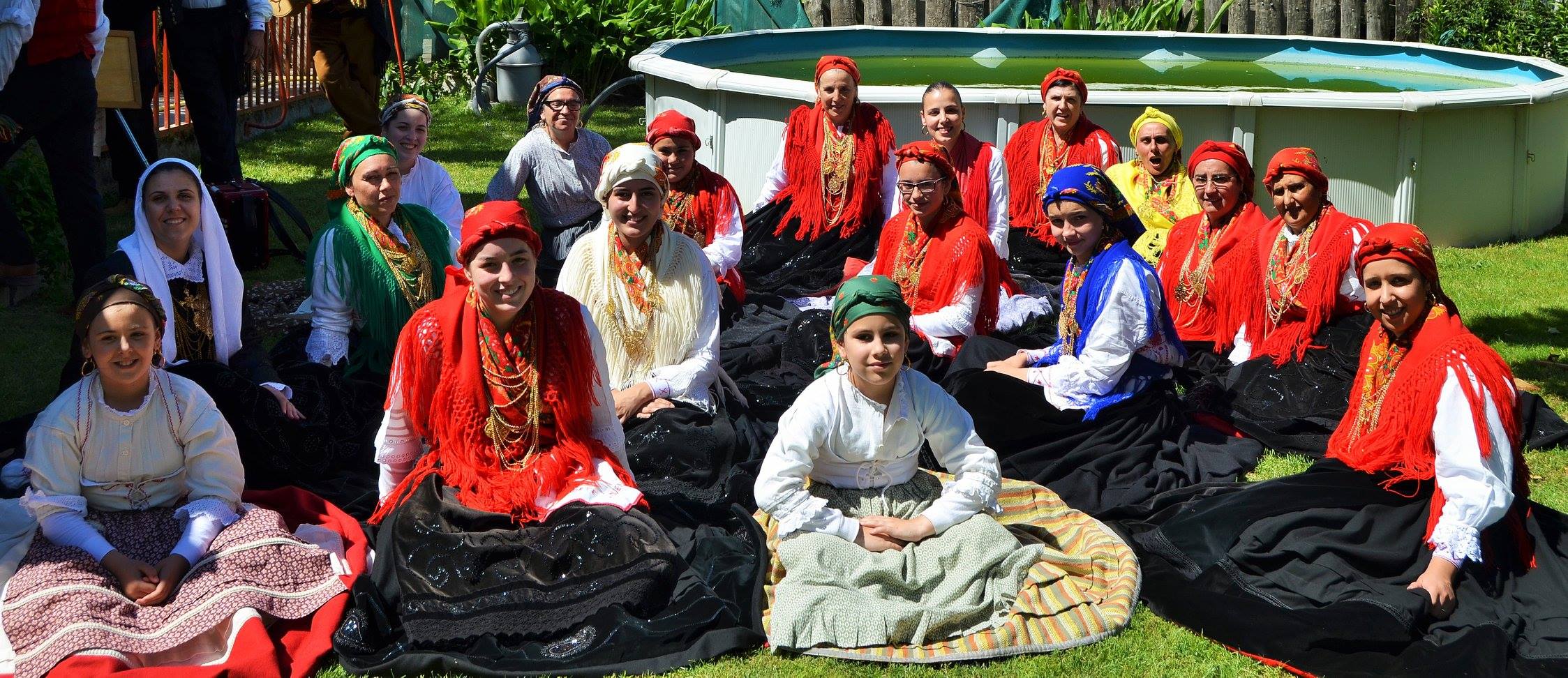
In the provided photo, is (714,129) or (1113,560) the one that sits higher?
(714,129)

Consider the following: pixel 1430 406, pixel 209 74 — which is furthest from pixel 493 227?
pixel 209 74

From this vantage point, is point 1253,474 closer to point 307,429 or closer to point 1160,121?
point 1160,121

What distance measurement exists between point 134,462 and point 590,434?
128cm

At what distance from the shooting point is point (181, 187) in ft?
15.5

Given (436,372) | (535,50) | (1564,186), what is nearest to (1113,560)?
(436,372)

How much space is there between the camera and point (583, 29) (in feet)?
43.0

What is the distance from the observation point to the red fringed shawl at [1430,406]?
12.6 ft

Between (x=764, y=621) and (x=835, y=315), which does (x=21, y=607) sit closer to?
(x=764, y=621)

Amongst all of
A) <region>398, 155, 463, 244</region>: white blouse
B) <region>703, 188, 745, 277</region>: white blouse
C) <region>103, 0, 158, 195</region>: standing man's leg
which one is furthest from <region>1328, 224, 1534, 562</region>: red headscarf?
<region>103, 0, 158, 195</region>: standing man's leg

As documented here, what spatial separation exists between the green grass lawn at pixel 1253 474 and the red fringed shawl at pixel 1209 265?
104 cm

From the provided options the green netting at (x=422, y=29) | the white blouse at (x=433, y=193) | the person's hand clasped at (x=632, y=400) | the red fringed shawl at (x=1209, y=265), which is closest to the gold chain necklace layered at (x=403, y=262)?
the white blouse at (x=433, y=193)

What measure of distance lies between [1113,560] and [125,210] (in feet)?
22.8

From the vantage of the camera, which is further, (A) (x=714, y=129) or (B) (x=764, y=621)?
(A) (x=714, y=129)

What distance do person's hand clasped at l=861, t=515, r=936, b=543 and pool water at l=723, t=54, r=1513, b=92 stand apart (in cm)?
793
